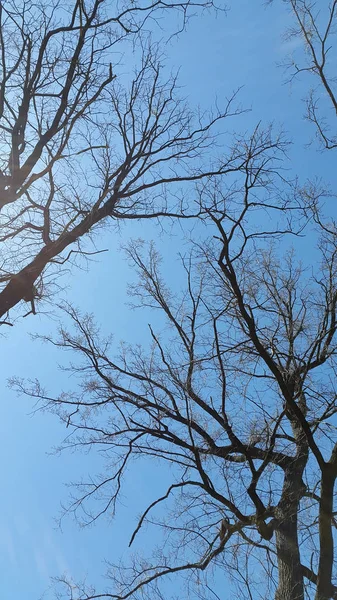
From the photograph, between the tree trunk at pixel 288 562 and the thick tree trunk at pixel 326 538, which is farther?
the tree trunk at pixel 288 562

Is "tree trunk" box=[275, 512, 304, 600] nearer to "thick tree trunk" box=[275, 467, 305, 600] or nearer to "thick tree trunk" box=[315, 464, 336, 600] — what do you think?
"thick tree trunk" box=[275, 467, 305, 600]

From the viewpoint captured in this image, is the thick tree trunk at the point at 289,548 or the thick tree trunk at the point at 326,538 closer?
the thick tree trunk at the point at 326,538

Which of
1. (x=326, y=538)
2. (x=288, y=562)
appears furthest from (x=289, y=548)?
(x=326, y=538)

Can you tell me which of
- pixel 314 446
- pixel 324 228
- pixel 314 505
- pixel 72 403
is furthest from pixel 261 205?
pixel 72 403

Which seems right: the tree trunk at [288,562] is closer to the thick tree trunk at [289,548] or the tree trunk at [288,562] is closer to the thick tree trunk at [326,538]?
the thick tree trunk at [289,548]

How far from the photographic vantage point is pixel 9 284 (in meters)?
5.69

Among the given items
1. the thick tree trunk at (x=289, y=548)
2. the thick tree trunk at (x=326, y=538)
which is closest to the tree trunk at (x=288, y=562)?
the thick tree trunk at (x=289, y=548)

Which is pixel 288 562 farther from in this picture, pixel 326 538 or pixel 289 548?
pixel 326 538

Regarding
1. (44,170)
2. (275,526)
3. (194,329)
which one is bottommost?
(275,526)

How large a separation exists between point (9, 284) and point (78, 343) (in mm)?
2889

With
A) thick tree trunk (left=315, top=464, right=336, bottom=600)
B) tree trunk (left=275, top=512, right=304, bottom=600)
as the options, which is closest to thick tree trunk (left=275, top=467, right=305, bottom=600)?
tree trunk (left=275, top=512, right=304, bottom=600)

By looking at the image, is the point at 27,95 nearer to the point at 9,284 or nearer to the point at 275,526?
the point at 9,284

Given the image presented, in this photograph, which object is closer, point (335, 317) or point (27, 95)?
point (27, 95)

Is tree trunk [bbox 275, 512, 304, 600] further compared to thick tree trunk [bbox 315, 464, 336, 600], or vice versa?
tree trunk [bbox 275, 512, 304, 600]
